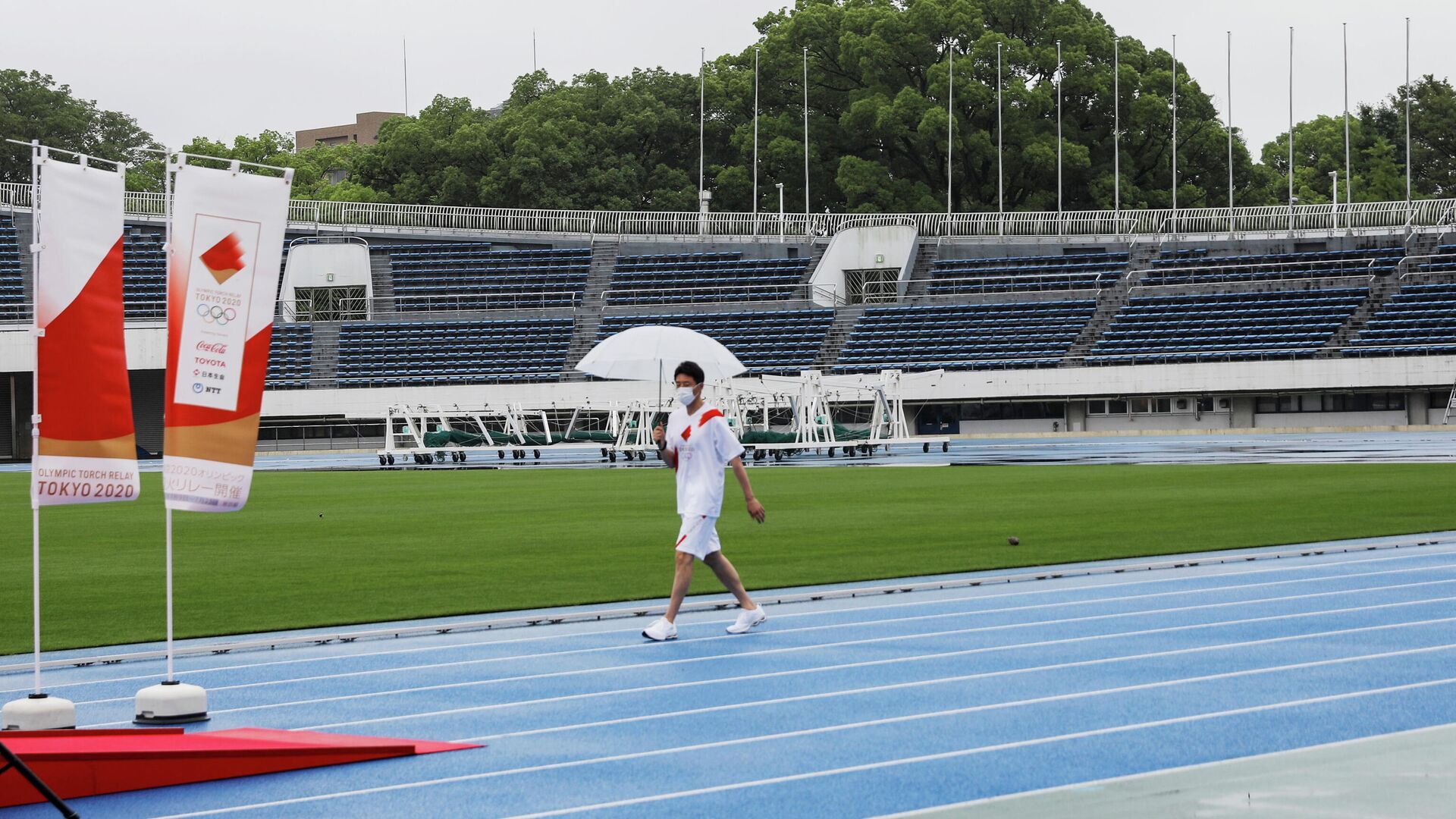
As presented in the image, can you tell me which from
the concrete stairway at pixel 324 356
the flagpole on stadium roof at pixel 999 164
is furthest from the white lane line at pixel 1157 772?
the flagpole on stadium roof at pixel 999 164

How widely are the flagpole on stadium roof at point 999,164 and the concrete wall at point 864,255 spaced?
Result: 4.40 m

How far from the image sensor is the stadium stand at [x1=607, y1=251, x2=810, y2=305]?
67125 millimetres

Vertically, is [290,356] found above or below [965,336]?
below

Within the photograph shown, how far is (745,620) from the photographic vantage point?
36.1 feet

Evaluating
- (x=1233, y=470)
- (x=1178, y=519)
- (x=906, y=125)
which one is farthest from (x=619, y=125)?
(x=1178, y=519)

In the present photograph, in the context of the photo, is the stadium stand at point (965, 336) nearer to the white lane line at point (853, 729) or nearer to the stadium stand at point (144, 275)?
the stadium stand at point (144, 275)

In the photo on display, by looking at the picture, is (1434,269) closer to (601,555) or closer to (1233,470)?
(1233,470)

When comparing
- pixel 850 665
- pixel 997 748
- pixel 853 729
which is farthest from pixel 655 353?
pixel 997 748

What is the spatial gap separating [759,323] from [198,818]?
59.2 meters

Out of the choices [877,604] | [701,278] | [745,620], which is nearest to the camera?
[745,620]

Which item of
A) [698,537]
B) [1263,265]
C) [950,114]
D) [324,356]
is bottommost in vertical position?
[698,537]

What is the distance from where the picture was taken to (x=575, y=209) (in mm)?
81000

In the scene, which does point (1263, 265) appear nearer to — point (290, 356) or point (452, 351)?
point (452, 351)

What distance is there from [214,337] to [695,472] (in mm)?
3803
